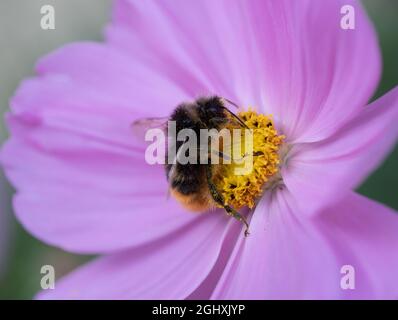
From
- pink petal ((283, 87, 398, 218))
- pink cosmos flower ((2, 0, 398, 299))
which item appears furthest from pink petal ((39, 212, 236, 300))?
pink petal ((283, 87, 398, 218))

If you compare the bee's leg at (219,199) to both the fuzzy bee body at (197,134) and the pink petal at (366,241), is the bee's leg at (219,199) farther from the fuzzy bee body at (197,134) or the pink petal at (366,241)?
the pink petal at (366,241)

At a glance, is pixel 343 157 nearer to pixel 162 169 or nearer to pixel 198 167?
pixel 198 167

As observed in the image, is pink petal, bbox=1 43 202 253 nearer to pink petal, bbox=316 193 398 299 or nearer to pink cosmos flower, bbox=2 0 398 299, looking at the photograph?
pink cosmos flower, bbox=2 0 398 299

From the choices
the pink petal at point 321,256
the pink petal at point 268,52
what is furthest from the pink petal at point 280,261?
the pink petal at point 268,52

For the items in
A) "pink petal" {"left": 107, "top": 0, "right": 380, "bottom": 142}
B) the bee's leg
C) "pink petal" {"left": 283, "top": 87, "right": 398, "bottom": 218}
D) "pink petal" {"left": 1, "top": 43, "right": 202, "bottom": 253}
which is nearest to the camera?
"pink petal" {"left": 283, "top": 87, "right": 398, "bottom": 218}

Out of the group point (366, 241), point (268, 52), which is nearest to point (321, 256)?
point (366, 241)

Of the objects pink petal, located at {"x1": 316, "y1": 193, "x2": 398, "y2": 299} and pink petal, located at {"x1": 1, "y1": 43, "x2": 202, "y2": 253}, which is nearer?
pink petal, located at {"x1": 316, "y1": 193, "x2": 398, "y2": 299}
